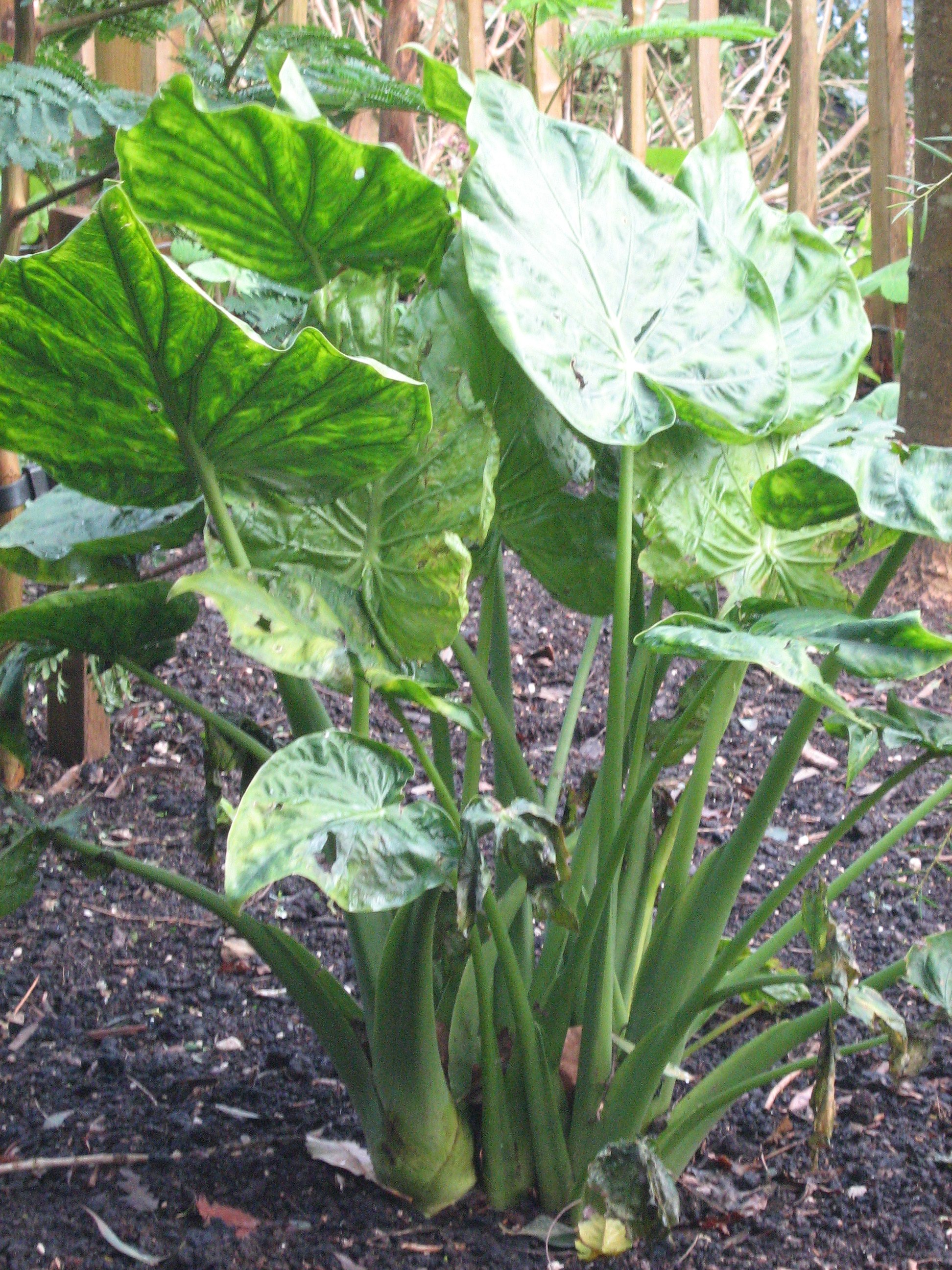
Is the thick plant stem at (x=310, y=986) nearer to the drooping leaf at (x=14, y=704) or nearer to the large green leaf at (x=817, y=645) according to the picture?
the drooping leaf at (x=14, y=704)

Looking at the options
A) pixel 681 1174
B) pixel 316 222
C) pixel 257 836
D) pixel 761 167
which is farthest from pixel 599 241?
pixel 761 167

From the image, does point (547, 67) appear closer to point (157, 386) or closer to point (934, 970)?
point (157, 386)

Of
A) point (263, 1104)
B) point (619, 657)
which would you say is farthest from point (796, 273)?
point (263, 1104)

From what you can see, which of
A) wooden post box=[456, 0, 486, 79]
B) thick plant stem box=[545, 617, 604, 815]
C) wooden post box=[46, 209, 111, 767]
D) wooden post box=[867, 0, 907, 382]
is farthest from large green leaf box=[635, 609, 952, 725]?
wooden post box=[867, 0, 907, 382]

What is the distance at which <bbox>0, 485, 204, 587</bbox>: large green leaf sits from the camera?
1136 millimetres

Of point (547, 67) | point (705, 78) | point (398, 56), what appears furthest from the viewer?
point (547, 67)

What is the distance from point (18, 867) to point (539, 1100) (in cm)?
55

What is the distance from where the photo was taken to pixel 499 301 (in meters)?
0.89

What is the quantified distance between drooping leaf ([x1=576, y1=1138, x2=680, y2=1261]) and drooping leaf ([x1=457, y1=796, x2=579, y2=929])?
302mm

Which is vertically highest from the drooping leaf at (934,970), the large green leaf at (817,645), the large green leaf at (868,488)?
the large green leaf at (868,488)

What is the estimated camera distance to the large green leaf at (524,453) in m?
1.01

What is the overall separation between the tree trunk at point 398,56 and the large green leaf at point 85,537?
6.20 feet

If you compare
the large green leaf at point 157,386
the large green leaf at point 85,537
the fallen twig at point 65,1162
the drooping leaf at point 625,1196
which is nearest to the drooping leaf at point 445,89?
the large green leaf at point 157,386

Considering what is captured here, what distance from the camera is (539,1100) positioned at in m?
1.08
